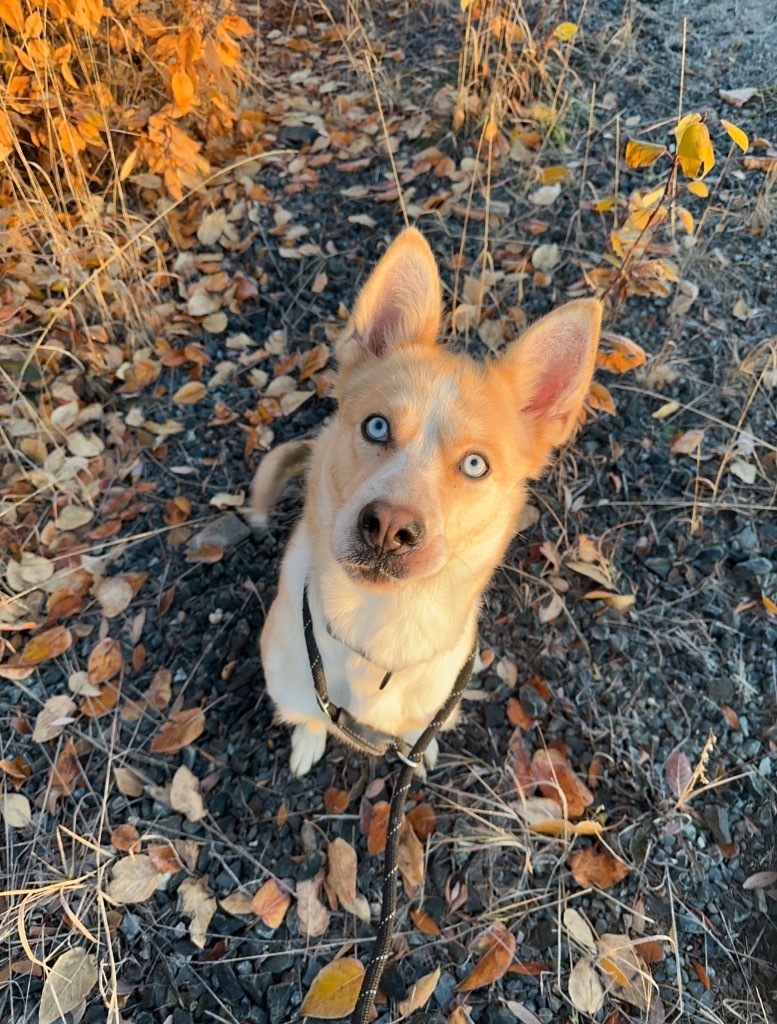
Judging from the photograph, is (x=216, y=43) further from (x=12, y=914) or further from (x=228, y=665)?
(x=12, y=914)

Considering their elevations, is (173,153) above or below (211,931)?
above

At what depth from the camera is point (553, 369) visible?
1.98m

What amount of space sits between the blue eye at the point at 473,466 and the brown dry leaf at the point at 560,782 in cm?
121

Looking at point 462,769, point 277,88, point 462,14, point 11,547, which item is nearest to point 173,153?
point 277,88

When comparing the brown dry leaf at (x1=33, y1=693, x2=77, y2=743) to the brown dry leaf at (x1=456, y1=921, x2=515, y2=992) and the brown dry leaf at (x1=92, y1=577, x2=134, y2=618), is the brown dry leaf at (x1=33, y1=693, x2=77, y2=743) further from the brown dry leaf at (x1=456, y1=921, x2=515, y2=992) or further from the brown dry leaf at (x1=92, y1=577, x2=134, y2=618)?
the brown dry leaf at (x1=456, y1=921, x2=515, y2=992)

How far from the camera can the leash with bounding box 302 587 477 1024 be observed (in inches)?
68.0

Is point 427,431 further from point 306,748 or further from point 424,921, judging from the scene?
point 424,921

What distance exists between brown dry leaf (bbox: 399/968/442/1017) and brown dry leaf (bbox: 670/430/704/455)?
91.7 inches

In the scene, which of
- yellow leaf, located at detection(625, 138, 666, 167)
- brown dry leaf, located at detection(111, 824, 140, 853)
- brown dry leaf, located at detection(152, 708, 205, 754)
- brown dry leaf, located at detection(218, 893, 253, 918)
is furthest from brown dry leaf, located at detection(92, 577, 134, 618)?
yellow leaf, located at detection(625, 138, 666, 167)

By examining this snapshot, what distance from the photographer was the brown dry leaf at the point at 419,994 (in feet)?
6.52

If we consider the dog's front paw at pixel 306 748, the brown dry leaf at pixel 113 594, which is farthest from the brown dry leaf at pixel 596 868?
the brown dry leaf at pixel 113 594

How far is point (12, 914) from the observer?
2021 millimetres

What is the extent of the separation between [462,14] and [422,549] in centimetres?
460

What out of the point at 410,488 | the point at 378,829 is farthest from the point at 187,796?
the point at 410,488
